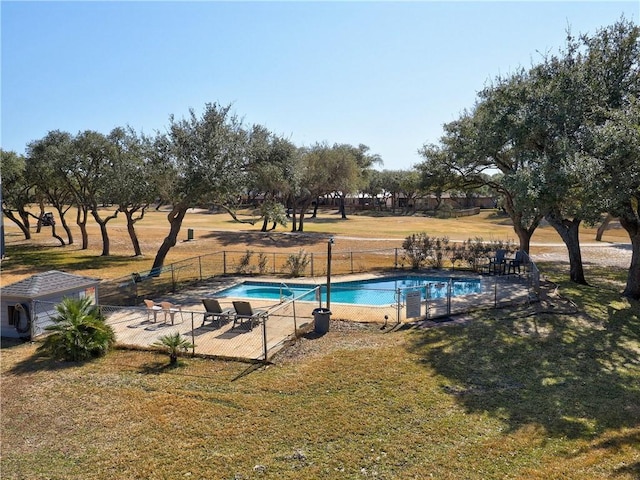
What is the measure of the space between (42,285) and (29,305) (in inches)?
29.4

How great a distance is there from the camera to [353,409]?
9.03 metres

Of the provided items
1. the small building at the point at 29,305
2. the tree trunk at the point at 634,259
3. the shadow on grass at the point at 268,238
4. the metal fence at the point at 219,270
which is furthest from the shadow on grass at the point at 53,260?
the tree trunk at the point at 634,259

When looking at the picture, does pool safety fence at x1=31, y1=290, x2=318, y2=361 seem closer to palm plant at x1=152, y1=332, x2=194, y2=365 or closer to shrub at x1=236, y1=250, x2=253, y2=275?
palm plant at x1=152, y1=332, x2=194, y2=365

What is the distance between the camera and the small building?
551 inches

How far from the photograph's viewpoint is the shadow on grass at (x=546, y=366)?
8.82 m

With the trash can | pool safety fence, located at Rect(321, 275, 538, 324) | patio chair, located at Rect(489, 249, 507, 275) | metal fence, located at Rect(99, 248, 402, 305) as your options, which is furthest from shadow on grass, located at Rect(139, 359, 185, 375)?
patio chair, located at Rect(489, 249, 507, 275)

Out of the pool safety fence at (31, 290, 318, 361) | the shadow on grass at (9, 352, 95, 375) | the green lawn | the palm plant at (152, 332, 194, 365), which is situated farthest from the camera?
the pool safety fence at (31, 290, 318, 361)

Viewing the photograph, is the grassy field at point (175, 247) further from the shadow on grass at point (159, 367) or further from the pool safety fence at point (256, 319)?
the shadow on grass at point (159, 367)

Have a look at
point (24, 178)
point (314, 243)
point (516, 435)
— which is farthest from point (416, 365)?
point (24, 178)

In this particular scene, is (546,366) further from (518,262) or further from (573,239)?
(573,239)

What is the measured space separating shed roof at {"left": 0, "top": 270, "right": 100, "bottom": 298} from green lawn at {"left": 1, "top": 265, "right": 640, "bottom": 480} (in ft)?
5.90

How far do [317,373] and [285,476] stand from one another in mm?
4035

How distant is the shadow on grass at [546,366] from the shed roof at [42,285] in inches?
461

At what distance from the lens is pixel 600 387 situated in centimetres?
1016
